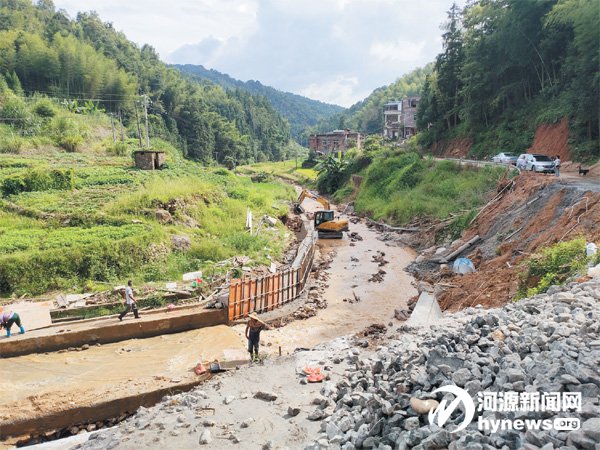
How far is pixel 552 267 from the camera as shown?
12508mm

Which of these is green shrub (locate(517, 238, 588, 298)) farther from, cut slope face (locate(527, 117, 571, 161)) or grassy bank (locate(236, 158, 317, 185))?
grassy bank (locate(236, 158, 317, 185))

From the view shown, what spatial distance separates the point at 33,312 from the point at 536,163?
86.8ft

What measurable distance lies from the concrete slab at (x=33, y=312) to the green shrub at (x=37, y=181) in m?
13.4

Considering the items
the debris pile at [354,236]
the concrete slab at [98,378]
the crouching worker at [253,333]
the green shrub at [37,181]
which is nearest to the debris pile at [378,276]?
the debris pile at [354,236]

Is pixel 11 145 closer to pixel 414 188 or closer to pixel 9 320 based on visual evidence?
pixel 9 320

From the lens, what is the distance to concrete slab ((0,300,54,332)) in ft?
46.6

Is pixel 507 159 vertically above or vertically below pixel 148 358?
above

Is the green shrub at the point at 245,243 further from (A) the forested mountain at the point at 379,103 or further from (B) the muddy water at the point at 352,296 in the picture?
(A) the forested mountain at the point at 379,103

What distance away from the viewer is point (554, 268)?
12469 millimetres

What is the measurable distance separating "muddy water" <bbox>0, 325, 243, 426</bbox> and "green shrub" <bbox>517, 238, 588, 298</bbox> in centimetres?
898

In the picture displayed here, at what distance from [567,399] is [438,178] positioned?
33752mm

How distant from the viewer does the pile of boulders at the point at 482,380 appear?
579 centimetres

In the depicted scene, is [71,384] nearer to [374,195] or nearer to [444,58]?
[374,195]

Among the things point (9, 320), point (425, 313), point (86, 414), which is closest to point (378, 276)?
point (425, 313)
